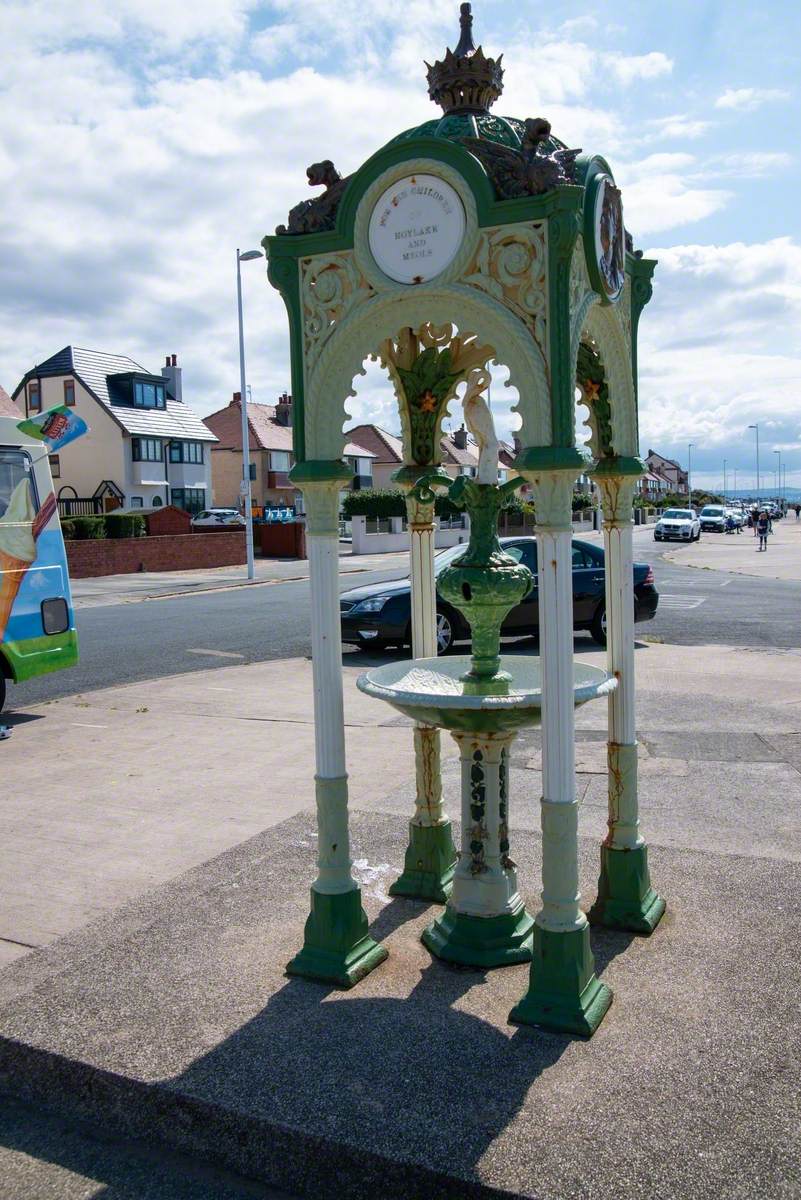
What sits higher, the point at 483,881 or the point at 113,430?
the point at 113,430

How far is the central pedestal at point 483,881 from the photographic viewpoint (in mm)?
4438

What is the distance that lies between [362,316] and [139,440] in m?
46.8

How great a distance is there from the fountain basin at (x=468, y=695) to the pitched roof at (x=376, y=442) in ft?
217

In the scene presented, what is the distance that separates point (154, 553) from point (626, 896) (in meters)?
32.1

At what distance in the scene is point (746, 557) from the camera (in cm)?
3591

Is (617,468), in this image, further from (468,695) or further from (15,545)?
(15,545)

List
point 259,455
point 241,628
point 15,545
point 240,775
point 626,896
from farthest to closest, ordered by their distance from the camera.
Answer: point 259,455 < point 241,628 < point 15,545 < point 240,775 < point 626,896

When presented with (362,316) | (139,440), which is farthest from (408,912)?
(139,440)

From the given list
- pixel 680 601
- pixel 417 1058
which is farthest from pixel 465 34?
pixel 680 601

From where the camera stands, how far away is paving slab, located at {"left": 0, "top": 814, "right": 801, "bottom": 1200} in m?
3.08

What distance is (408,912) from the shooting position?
4.99 meters

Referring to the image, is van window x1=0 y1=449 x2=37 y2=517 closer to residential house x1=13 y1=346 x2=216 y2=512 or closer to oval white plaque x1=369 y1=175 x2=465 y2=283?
oval white plaque x1=369 y1=175 x2=465 y2=283

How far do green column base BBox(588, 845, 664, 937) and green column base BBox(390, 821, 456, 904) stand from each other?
793 millimetres

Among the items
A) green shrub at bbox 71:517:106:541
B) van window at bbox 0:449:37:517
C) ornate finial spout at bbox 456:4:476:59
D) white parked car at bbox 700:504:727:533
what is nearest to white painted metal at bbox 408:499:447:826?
ornate finial spout at bbox 456:4:476:59
